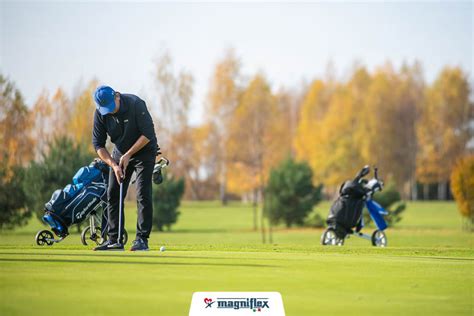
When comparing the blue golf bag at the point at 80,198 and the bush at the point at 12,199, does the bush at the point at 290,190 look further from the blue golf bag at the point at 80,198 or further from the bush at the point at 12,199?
the blue golf bag at the point at 80,198

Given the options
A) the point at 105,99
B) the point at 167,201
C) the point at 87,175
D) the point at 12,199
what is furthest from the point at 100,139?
the point at 167,201

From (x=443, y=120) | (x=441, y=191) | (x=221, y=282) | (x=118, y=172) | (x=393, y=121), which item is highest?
(x=443, y=120)

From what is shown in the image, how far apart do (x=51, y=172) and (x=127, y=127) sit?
15885 mm

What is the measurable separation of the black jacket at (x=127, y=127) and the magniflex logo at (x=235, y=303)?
3242 millimetres

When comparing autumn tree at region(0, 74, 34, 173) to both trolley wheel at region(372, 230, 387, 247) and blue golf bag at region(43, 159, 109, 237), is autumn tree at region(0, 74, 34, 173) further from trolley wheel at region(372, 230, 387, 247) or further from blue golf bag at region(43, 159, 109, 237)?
blue golf bag at region(43, 159, 109, 237)

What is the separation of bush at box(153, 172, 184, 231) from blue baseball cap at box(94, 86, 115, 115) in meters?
19.5

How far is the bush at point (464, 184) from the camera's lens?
27109 millimetres

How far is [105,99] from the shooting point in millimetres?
7219

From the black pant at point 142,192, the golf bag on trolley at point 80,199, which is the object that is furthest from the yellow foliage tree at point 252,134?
the black pant at point 142,192

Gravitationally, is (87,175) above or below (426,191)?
below

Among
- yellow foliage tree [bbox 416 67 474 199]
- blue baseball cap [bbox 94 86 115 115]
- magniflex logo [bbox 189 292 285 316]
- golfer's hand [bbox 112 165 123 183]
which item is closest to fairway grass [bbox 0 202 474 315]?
magniflex logo [bbox 189 292 285 316]

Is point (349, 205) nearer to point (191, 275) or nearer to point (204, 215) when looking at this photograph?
point (191, 275)

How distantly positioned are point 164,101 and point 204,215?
10861mm

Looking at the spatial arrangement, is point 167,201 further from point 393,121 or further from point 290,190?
point 393,121
